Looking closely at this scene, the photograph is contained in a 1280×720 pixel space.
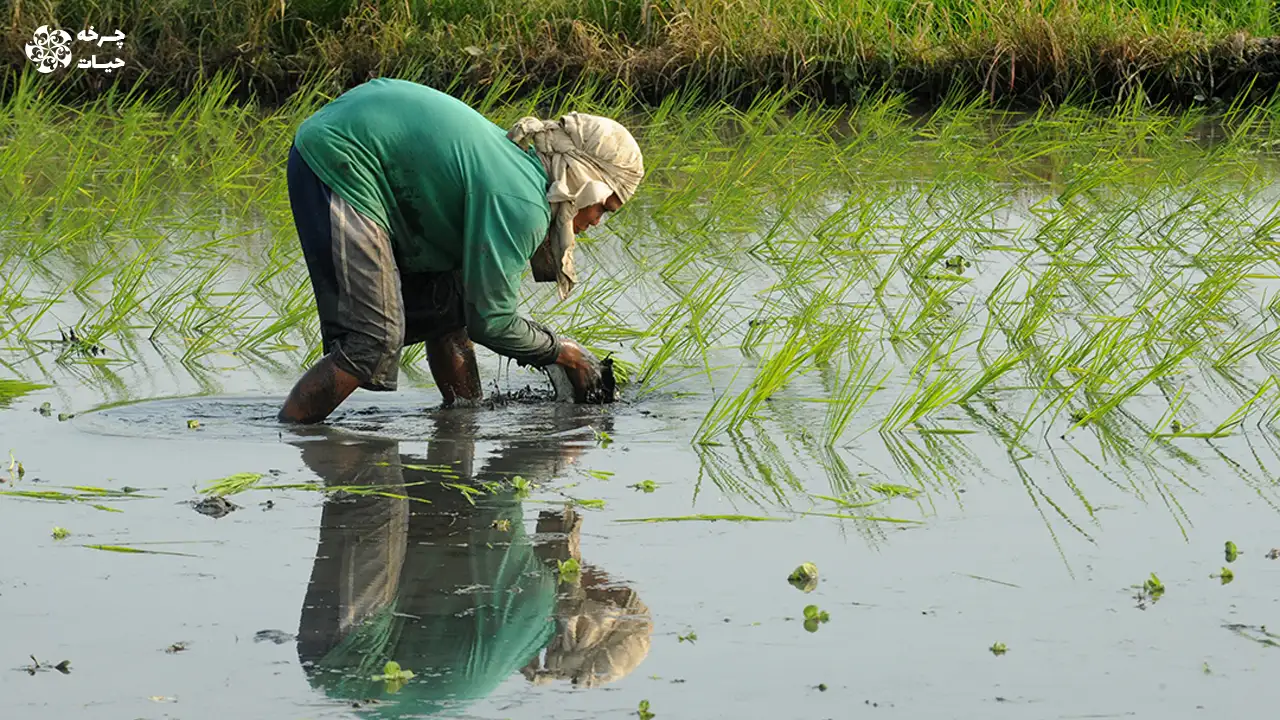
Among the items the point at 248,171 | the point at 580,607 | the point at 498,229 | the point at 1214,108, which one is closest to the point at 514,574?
the point at 580,607

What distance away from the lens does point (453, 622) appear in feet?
10.3

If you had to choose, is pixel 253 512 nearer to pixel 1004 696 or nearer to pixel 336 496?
pixel 336 496

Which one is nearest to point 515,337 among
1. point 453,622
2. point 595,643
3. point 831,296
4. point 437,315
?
point 437,315

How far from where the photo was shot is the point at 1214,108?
11.3 meters

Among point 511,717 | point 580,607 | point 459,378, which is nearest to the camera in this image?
point 511,717

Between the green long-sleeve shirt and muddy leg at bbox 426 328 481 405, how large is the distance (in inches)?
20.2

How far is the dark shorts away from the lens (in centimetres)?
424

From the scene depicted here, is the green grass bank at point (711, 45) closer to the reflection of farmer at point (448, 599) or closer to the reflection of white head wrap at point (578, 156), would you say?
the reflection of white head wrap at point (578, 156)

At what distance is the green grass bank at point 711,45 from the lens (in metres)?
11.1

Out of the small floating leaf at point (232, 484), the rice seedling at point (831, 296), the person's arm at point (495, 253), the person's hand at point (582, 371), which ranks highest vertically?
the person's arm at point (495, 253)

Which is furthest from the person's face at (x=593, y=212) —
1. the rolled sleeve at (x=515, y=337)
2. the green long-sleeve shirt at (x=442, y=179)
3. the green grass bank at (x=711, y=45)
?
the green grass bank at (x=711, y=45)

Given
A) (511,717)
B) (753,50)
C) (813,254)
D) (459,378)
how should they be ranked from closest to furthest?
(511,717)
(459,378)
(813,254)
(753,50)

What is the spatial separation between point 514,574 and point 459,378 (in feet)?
4.91

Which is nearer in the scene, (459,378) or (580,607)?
(580,607)
